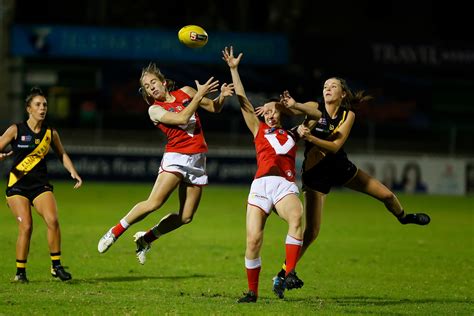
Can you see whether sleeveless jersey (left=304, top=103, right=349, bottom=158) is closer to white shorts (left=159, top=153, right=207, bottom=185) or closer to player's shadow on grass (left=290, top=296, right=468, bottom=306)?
white shorts (left=159, top=153, right=207, bottom=185)

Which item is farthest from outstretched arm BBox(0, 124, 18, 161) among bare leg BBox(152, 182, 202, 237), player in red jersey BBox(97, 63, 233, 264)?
bare leg BBox(152, 182, 202, 237)

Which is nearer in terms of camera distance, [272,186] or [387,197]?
[272,186]

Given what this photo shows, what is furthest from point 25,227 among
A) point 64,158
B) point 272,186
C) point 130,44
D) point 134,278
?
point 130,44

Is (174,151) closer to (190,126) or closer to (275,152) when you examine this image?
(190,126)

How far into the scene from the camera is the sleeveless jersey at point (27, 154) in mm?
11750

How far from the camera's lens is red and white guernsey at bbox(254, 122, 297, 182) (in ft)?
34.0

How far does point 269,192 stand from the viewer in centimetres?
1029

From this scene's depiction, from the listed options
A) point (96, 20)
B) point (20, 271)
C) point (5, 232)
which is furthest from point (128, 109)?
point (20, 271)

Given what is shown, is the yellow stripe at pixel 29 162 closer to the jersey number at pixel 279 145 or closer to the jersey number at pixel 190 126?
the jersey number at pixel 190 126

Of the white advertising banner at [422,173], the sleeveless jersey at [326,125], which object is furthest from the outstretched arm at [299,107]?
the white advertising banner at [422,173]

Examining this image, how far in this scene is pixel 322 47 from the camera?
108 feet

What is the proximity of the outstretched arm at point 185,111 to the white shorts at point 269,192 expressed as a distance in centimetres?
119

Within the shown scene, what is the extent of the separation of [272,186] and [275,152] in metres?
0.36

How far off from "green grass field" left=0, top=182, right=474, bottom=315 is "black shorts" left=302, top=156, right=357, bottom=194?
4.16 ft
